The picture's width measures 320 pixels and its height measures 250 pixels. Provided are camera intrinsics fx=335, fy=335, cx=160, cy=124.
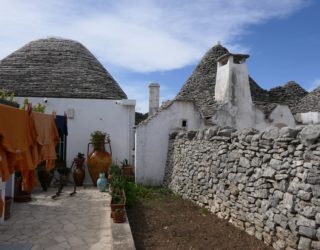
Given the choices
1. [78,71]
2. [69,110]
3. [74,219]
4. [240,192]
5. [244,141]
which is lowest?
[74,219]

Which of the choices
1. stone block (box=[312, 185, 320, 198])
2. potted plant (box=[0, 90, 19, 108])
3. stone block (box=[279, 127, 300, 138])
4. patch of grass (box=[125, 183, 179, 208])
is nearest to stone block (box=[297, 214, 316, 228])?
stone block (box=[312, 185, 320, 198])

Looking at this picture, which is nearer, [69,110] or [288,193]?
[288,193]

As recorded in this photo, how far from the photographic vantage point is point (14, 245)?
5473mm

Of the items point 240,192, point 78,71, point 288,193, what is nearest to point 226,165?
point 240,192

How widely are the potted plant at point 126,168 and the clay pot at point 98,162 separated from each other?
607 mm

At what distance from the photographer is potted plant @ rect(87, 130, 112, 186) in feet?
37.6

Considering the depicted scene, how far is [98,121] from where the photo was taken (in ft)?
40.5

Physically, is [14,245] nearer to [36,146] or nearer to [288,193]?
[36,146]

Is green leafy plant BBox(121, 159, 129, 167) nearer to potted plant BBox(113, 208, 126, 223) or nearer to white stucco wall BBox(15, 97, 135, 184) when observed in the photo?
white stucco wall BBox(15, 97, 135, 184)

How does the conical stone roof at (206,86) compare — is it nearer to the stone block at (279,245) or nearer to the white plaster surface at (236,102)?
the white plaster surface at (236,102)

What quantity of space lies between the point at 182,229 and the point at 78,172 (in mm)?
5850

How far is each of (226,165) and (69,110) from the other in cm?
689

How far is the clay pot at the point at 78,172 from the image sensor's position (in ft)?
37.6

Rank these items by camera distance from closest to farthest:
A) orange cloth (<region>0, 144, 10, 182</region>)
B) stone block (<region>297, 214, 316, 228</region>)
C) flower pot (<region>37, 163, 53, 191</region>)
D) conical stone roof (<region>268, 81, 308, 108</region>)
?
orange cloth (<region>0, 144, 10, 182</region>), stone block (<region>297, 214, 316, 228</region>), flower pot (<region>37, 163, 53, 191</region>), conical stone roof (<region>268, 81, 308, 108</region>)
